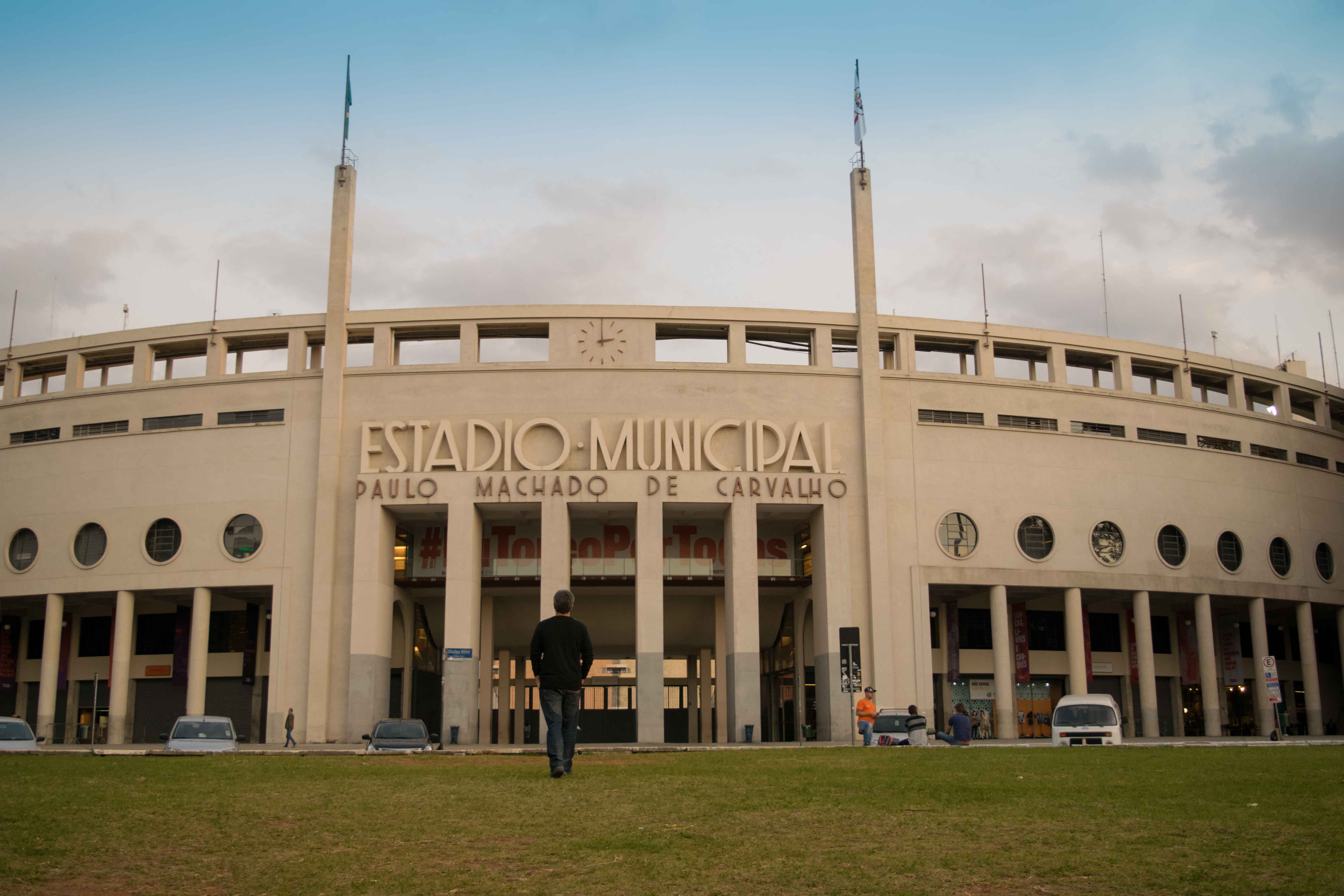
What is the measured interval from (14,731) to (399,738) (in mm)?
9391

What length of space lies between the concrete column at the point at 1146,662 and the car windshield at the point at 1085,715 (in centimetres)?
1932

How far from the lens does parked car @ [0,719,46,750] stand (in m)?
27.5

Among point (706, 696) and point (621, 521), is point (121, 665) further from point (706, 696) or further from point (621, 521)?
point (706, 696)

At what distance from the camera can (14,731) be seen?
93.2 ft

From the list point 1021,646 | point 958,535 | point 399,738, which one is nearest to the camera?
point 399,738

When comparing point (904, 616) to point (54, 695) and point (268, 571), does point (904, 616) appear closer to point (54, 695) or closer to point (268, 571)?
point (268, 571)

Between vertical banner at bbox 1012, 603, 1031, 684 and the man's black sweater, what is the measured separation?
4257cm

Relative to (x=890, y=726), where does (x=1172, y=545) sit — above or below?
above

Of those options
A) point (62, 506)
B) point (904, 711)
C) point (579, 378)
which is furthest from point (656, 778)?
point (62, 506)

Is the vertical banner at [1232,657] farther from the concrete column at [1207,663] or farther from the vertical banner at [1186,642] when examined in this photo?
the concrete column at [1207,663]

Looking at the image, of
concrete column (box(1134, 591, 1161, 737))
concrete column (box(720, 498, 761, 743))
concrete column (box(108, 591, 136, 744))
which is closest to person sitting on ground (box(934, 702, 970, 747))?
concrete column (box(720, 498, 761, 743))

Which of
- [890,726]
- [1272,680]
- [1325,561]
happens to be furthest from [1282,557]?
[890,726]

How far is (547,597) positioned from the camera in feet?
143

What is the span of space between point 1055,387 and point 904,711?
673 inches
